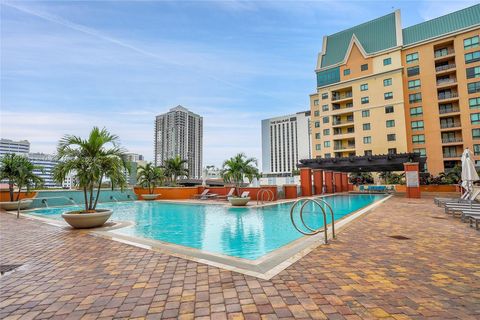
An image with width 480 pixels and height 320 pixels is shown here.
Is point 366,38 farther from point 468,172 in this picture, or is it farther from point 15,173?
point 15,173

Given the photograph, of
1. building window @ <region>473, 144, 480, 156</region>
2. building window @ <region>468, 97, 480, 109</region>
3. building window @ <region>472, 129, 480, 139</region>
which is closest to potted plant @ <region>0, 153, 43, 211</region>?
building window @ <region>473, 144, 480, 156</region>

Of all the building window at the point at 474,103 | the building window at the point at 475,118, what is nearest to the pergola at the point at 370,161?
the building window at the point at 475,118

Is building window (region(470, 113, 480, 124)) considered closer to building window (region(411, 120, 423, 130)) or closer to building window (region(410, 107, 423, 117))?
building window (region(411, 120, 423, 130))

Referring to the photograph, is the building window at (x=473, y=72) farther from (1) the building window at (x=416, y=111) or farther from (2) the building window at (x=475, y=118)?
(1) the building window at (x=416, y=111)

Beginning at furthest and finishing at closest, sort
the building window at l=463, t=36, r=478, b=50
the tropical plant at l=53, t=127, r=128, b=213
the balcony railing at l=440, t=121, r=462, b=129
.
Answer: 1. the balcony railing at l=440, t=121, r=462, b=129
2. the building window at l=463, t=36, r=478, b=50
3. the tropical plant at l=53, t=127, r=128, b=213

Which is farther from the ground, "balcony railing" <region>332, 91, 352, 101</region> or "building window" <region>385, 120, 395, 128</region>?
"balcony railing" <region>332, 91, 352, 101</region>

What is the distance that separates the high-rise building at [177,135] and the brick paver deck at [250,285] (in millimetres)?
66781

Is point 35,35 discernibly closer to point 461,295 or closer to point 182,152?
point 461,295

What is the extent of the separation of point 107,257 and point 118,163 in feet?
14.9

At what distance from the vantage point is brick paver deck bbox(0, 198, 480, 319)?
242cm

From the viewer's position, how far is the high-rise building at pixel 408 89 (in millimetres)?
33094

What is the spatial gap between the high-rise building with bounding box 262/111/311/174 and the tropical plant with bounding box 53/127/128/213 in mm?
113281

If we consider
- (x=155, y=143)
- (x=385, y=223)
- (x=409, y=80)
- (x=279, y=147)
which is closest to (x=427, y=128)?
(x=409, y=80)

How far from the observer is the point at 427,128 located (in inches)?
1403
